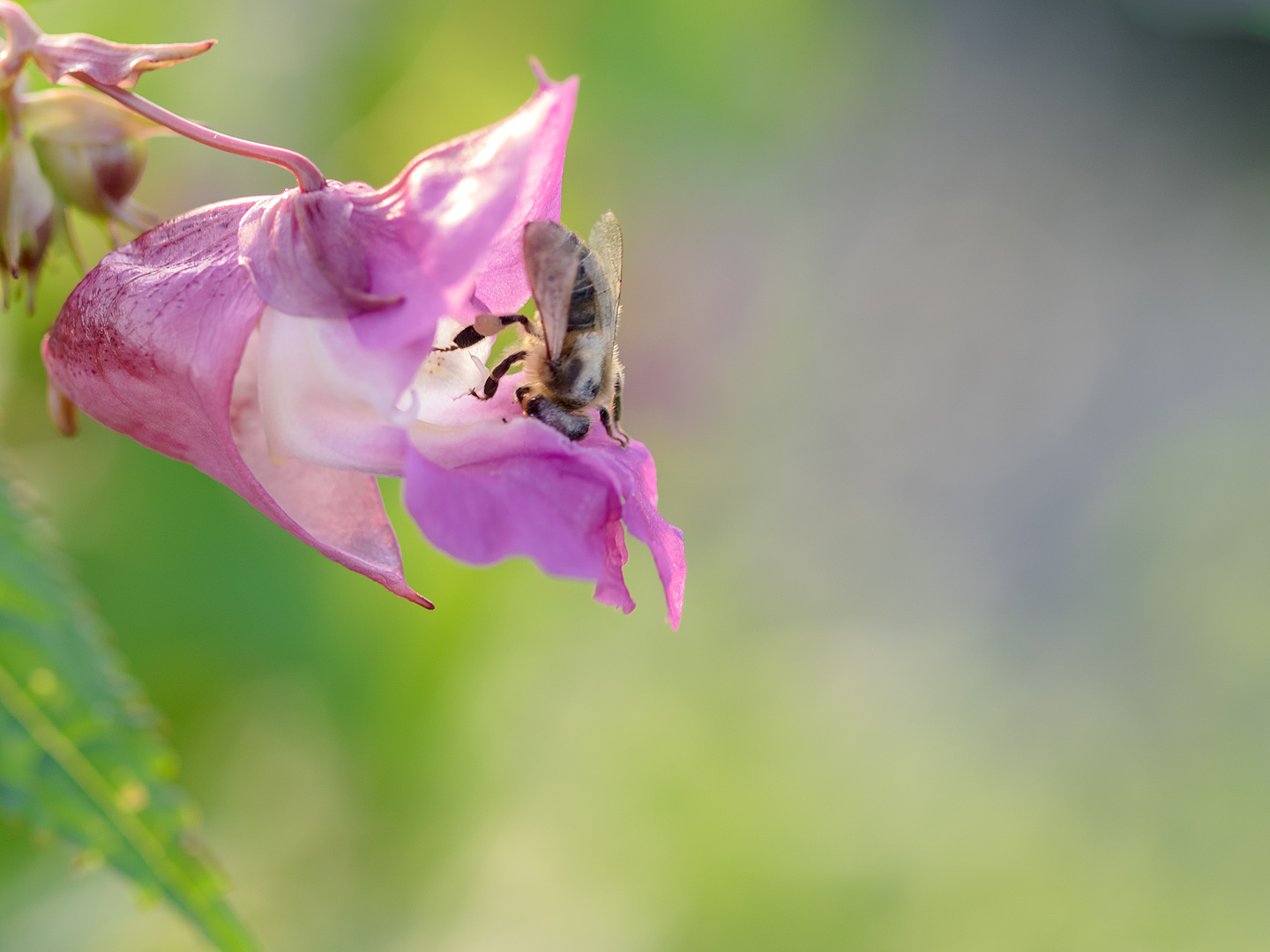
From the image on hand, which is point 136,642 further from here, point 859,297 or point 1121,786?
point 859,297

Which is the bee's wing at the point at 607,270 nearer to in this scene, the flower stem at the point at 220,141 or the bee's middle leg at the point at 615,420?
the bee's middle leg at the point at 615,420

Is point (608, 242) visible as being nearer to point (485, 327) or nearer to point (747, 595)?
point (485, 327)

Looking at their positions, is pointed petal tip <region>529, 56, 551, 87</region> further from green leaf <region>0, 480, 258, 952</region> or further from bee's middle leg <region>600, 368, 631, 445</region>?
green leaf <region>0, 480, 258, 952</region>

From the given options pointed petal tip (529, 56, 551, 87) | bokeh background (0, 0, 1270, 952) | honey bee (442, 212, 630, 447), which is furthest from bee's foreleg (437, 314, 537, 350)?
bokeh background (0, 0, 1270, 952)

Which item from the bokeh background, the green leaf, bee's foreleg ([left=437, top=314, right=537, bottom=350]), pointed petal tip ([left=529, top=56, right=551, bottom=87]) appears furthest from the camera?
the bokeh background

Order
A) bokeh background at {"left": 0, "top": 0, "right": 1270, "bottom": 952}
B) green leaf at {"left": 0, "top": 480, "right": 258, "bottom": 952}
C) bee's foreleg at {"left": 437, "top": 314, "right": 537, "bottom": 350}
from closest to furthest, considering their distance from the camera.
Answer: bee's foreleg at {"left": 437, "top": 314, "right": 537, "bottom": 350}, green leaf at {"left": 0, "top": 480, "right": 258, "bottom": 952}, bokeh background at {"left": 0, "top": 0, "right": 1270, "bottom": 952}

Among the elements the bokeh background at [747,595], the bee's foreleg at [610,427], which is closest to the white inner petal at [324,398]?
the bee's foreleg at [610,427]
